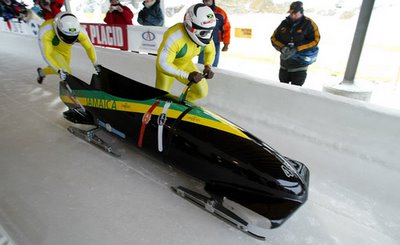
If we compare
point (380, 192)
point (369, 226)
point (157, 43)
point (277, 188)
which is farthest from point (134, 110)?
point (157, 43)

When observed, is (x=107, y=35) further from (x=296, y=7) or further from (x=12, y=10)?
(x=296, y=7)

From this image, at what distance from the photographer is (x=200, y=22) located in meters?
2.25

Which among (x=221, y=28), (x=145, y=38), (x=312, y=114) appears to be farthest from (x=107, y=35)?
(x=312, y=114)

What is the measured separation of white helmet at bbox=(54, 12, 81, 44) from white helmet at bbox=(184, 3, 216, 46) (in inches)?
56.5

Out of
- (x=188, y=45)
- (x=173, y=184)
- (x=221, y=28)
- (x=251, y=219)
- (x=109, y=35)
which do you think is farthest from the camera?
(x=109, y=35)

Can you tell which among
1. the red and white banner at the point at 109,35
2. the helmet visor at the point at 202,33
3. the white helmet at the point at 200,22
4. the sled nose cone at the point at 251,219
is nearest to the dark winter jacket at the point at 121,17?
the red and white banner at the point at 109,35

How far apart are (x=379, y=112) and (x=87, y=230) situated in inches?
94.9

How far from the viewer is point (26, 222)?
5.68 feet

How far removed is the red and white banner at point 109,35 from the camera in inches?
242

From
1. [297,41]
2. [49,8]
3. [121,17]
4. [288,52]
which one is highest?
[49,8]

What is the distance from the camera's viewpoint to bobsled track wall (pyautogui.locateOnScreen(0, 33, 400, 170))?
2.34 meters

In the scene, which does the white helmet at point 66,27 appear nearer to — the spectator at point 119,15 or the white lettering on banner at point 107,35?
the white lettering on banner at point 107,35

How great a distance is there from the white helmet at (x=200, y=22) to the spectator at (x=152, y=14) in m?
3.69

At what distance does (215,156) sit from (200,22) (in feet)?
3.82
